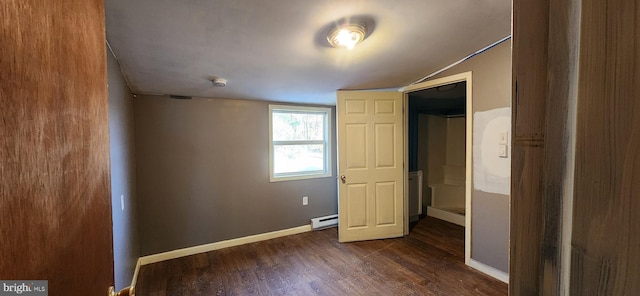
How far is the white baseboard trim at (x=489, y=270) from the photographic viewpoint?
218cm

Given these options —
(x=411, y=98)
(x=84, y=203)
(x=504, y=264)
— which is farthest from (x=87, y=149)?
(x=411, y=98)

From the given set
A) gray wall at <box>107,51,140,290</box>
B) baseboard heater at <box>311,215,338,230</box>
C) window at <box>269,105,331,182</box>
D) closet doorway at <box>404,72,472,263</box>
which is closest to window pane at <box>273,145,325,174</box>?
window at <box>269,105,331,182</box>

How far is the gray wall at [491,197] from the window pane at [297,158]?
209cm

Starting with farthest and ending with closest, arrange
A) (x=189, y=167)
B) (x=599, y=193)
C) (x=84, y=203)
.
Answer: (x=189, y=167) → (x=84, y=203) → (x=599, y=193)

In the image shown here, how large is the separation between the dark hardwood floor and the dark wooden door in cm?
181

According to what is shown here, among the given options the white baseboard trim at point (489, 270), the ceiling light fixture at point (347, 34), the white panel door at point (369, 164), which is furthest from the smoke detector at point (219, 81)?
the white baseboard trim at point (489, 270)

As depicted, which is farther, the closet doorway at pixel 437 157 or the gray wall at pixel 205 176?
the closet doorway at pixel 437 157

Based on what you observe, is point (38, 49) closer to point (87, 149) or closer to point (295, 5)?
point (87, 149)

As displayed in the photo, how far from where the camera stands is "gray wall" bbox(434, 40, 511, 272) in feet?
6.93

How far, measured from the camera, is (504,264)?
7.07 feet

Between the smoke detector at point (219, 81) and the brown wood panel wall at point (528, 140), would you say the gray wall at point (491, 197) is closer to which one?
the brown wood panel wall at point (528, 140)

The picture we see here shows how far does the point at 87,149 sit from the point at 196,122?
7.98ft

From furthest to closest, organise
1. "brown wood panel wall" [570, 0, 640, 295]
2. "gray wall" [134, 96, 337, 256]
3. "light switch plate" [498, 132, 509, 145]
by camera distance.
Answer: "gray wall" [134, 96, 337, 256] < "light switch plate" [498, 132, 509, 145] < "brown wood panel wall" [570, 0, 640, 295]

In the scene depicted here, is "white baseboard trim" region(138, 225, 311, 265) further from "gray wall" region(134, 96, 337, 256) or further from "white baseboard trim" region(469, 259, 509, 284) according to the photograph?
"white baseboard trim" region(469, 259, 509, 284)
